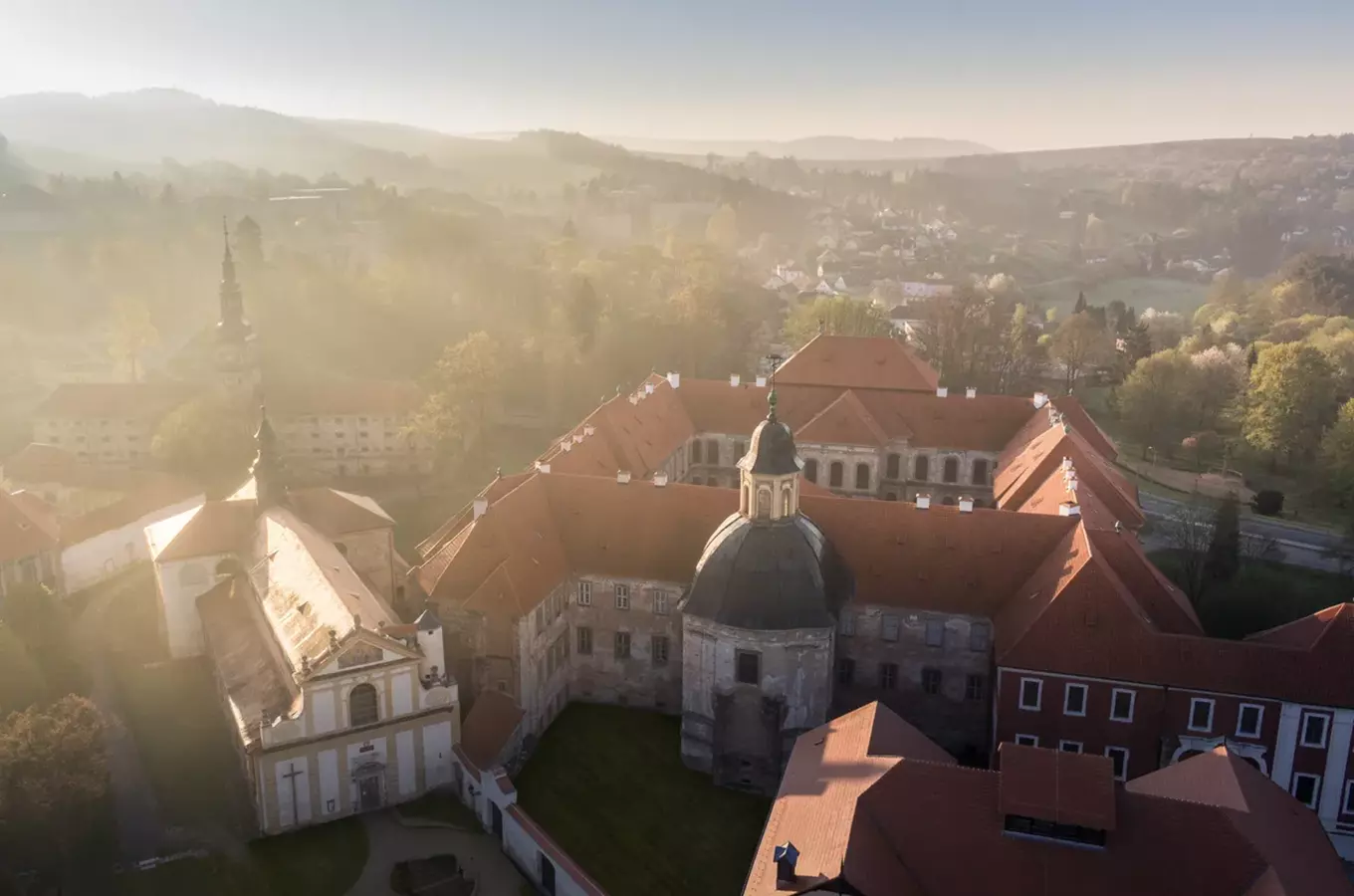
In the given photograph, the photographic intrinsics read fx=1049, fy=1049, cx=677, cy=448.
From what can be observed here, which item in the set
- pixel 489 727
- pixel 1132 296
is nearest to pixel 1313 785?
pixel 489 727

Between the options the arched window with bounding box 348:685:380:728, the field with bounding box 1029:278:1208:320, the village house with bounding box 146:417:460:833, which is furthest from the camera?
the field with bounding box 1029:278:1208:320

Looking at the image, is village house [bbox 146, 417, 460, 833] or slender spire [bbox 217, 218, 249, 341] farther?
slender spire [bbox 217, 218, 249, 341]

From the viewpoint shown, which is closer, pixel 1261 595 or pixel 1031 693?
pixel 1031 693

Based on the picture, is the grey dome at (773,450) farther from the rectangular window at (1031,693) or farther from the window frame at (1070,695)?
the window frame at (1070,695)

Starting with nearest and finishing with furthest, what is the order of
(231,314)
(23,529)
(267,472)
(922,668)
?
(922,668), (267,472), (23,529), (231,314)

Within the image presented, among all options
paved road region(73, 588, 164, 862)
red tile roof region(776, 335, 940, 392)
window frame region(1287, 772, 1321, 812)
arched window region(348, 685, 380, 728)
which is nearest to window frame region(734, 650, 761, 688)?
arched window region(348, 685, 380, 728)

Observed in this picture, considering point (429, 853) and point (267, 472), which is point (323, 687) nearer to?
point (429, 853)

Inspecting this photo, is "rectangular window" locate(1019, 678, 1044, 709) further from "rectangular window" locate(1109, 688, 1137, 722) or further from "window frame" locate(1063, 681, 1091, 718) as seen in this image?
"rectangular window" locate(1109, 688, 1137, 722)
